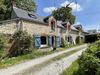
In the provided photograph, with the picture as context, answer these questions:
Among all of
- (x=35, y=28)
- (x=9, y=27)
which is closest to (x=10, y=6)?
(x=35, y=28)

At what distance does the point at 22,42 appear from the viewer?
21.2ft

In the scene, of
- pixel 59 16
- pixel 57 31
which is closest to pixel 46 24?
pixel 57 31

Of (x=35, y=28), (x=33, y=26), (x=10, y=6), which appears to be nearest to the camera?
(x=33, y=26)

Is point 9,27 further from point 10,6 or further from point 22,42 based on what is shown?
point 10,6

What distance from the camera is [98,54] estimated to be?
2312 mm

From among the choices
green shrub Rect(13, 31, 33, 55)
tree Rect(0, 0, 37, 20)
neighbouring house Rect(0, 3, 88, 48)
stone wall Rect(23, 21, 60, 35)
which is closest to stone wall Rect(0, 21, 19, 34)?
neighbouring house Rect(0, 3, 88, 48)

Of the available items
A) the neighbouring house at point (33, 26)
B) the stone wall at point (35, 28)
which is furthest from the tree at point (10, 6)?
the stone wall at point (35, 28)

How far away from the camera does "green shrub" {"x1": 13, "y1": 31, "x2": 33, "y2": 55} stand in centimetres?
641

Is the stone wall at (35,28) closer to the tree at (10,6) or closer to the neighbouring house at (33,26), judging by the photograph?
the neighbouring house at (33,26)

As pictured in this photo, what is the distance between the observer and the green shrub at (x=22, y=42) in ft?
21.0

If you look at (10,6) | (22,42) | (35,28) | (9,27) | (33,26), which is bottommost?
(22,42)

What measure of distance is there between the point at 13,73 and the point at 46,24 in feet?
25.6

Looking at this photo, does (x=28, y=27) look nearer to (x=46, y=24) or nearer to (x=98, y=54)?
(x=46, y=24)

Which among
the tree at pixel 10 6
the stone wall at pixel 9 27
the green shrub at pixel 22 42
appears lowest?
the green shrub at pixel 22 42
